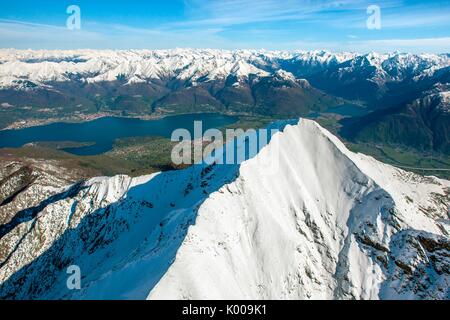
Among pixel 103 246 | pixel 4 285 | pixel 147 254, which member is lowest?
pixel 4 285

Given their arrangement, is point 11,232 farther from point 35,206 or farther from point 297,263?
point 297,263

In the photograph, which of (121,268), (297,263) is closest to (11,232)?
(121,268)

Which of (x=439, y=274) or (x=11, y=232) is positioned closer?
(x=439, y=274)
